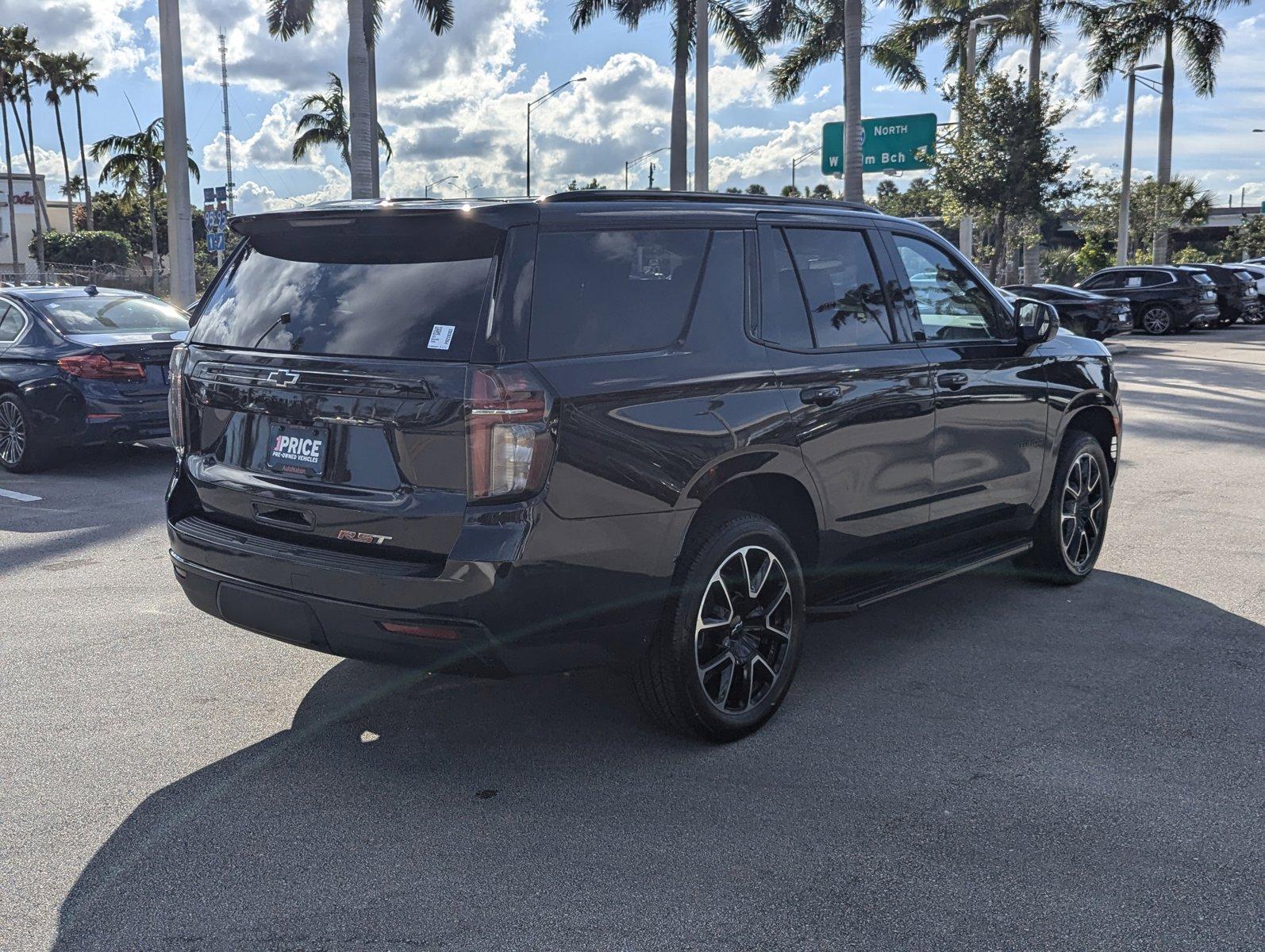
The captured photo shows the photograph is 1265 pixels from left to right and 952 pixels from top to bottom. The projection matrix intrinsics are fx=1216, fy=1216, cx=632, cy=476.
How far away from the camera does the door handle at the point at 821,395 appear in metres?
→ 4.52

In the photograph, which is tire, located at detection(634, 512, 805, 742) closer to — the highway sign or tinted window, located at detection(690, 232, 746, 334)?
tinted window, located at detection(690, 232, 746, 334)

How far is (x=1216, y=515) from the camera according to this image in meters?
8.29

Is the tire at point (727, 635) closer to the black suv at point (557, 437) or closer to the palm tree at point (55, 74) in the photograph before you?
the black suv at point (557, 437)

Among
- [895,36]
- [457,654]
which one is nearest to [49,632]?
[457,654]

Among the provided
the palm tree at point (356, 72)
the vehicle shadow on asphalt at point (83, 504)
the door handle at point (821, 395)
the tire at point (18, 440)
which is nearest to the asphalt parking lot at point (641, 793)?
the door handle at point (821, 395)

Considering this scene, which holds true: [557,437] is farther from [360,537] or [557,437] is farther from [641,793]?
[641,793]

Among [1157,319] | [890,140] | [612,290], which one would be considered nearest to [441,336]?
[612,290]

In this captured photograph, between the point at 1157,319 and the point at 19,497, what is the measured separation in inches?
1068

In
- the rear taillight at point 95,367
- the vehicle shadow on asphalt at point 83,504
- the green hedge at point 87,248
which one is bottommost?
the vehicle shadow on asphalt at point 83,504

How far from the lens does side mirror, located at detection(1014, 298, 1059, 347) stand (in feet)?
19.2

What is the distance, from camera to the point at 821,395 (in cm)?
460

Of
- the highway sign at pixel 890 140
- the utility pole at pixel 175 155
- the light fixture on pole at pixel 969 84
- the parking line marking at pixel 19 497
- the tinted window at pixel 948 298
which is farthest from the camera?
the highway sign at pixel 890 140

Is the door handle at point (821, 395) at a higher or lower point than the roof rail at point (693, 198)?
lower

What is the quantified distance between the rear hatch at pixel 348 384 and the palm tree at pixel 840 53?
19178 mm
